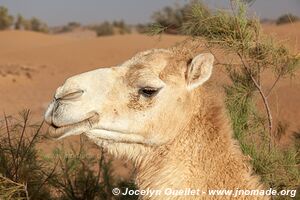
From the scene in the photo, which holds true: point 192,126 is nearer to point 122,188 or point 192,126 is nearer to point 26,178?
point 26,178

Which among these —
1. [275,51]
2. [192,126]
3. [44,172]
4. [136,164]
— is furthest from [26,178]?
[275,51]

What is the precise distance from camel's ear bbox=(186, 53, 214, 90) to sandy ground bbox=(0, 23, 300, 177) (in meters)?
10.2

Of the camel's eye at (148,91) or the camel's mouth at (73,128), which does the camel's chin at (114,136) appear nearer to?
the camel's mouth at (73,128)

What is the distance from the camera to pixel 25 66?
36.3 meters

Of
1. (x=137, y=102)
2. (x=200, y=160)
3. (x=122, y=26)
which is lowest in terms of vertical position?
(x=122, y=26)

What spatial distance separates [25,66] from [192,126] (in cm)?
3324

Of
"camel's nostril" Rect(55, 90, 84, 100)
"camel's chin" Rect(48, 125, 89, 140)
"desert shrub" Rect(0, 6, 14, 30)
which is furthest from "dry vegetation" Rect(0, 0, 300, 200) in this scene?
"desert shrub" Rect(0, 6, 14, 30)

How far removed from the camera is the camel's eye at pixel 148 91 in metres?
4.13

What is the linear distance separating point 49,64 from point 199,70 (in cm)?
3544

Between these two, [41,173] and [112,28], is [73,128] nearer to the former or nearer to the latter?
[41,173]

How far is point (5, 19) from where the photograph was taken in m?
60.9

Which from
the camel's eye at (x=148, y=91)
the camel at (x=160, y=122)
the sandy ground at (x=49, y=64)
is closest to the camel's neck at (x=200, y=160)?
the camel at (x=160, y=122)

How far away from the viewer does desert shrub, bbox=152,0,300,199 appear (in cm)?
582

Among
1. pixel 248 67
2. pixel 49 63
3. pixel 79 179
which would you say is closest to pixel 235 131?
pixel 248 67
